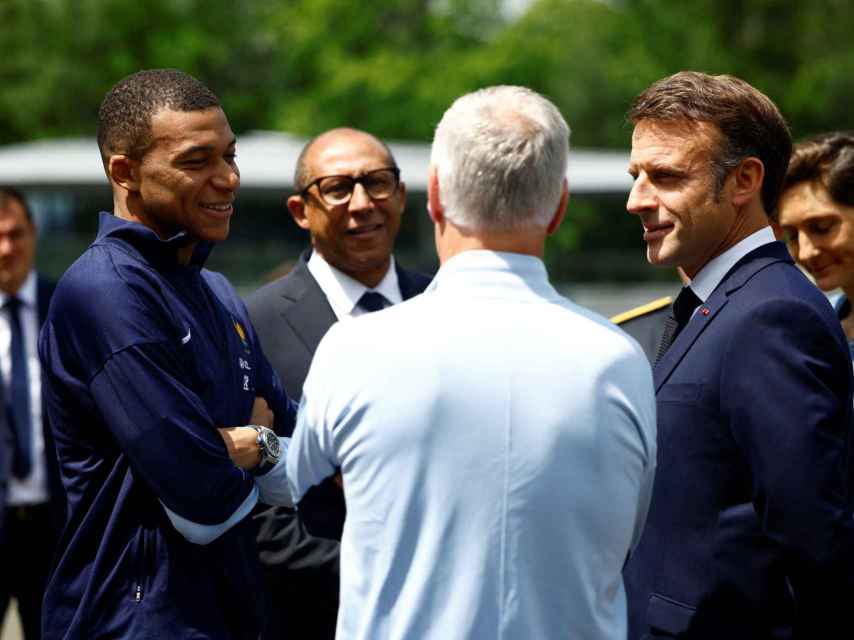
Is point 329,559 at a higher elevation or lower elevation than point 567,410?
lower

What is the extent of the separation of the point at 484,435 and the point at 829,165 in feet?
7.91

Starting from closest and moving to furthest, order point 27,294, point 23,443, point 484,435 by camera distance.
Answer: point 484,435, point 23,443, point 27,294

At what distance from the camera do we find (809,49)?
28609 millimetres

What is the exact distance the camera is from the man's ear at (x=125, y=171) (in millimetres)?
3223

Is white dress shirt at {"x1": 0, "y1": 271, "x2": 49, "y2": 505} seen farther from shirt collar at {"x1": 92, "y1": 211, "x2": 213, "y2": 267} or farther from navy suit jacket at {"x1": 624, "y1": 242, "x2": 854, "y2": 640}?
navy suit jacket at {"x1": 624, "y1": 242, "x2": 854, "y2": 640}

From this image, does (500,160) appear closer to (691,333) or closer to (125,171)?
(691,333)

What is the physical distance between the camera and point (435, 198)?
94.3 inches

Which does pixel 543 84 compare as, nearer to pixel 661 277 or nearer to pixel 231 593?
pixel 661 277

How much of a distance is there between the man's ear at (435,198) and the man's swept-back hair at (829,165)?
219 centimetres

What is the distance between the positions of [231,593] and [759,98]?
1.78 meters

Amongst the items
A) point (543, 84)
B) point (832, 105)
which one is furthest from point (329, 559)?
point (832, 105)

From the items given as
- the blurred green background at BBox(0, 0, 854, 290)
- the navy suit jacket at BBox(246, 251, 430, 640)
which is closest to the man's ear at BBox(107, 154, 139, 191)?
the navy suit jacket at BBox(246, 251, 430, 640)

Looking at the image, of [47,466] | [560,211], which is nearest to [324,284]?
[47,466]

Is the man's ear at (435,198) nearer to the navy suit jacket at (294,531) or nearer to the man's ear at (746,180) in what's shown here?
the man's ear at (746,180)
